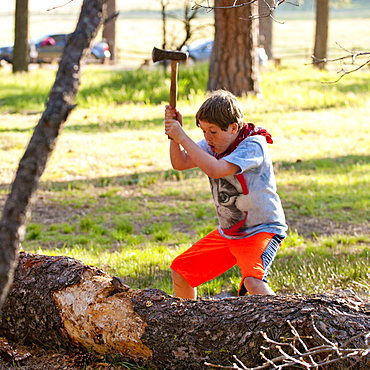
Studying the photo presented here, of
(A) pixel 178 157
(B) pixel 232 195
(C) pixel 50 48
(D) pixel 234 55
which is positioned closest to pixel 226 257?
(B) pixel 232 195

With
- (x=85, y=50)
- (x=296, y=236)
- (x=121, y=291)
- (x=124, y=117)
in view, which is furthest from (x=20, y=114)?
(x=85, y=50)

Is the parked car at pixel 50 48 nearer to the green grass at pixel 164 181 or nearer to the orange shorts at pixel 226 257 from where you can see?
the green grass at pixel 164 181

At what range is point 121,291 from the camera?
270 cm

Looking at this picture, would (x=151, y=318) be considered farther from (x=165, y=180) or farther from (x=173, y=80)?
(x=165, y=180)

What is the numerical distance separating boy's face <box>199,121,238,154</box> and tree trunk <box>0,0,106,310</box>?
1343mm

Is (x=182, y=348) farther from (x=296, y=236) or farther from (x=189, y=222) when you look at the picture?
(x=189, y=222)

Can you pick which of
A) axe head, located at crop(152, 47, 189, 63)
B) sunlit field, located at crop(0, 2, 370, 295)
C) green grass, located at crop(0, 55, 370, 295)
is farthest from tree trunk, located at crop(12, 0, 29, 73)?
axe head, located at crop(152, 47, 189, 63)

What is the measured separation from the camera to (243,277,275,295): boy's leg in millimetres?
2785

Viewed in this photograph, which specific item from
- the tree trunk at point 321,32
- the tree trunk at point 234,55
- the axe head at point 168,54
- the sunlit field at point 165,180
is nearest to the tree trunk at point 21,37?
the sunlit field at point 165,180

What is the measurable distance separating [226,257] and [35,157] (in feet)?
5.95

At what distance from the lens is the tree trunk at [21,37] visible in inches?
625

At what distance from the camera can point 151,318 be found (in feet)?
8.21

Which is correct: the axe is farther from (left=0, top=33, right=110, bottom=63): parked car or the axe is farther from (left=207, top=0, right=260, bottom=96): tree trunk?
(left=0, top=33, right=110, bottom=63): parked car

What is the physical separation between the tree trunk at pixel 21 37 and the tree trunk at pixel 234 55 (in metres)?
7.50
